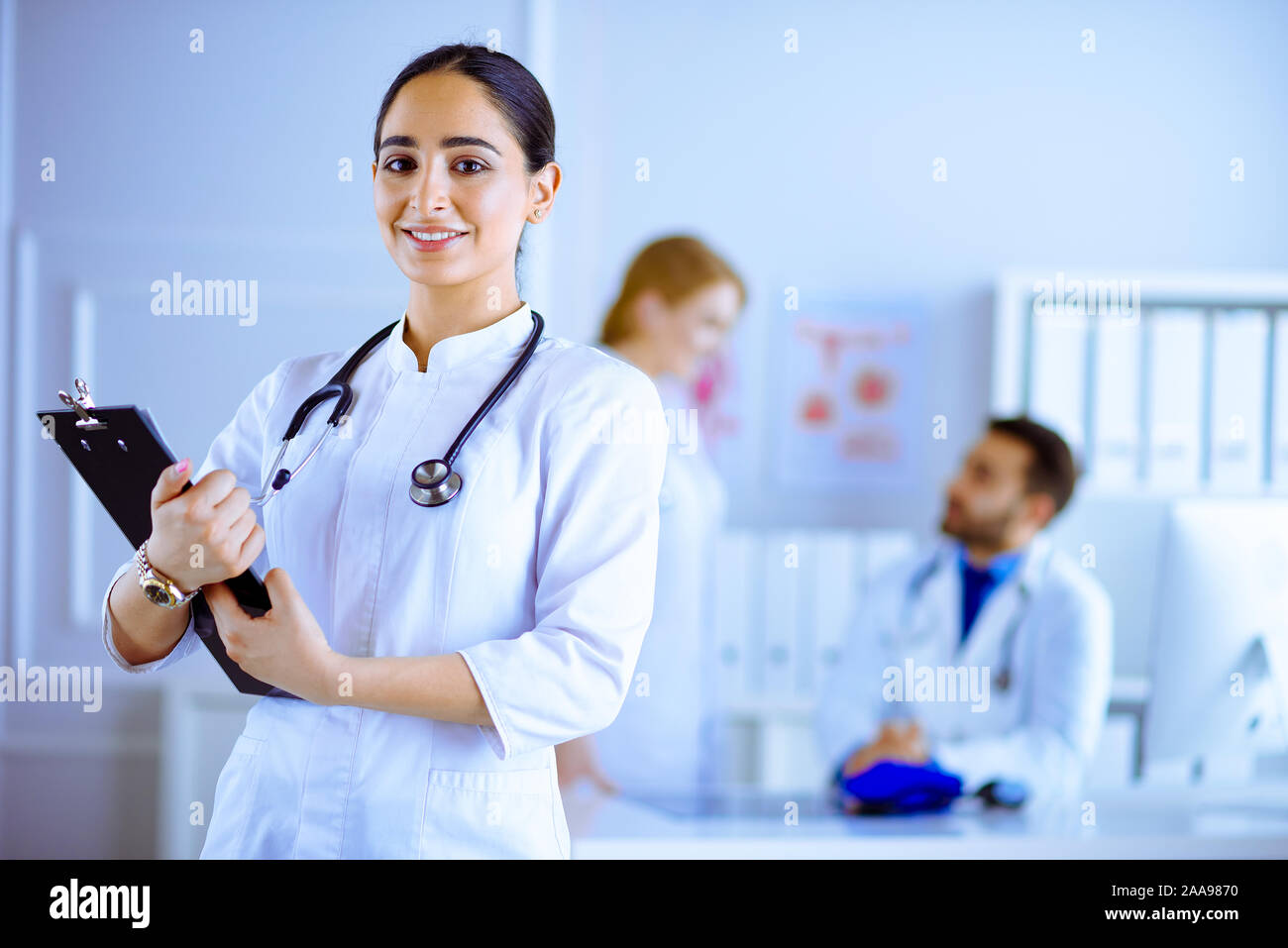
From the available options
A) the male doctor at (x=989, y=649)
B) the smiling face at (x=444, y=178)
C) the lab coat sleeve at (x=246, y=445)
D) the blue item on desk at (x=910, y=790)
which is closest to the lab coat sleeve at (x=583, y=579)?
the smiling face at (x=444, y=178)

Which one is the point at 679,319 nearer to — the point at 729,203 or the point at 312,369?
the point at 729,203

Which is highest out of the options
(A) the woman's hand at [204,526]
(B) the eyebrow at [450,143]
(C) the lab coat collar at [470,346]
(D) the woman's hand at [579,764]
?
(B) the eyebrow at [450,143]

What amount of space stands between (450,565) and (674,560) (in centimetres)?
143

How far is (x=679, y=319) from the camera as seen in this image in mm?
2242

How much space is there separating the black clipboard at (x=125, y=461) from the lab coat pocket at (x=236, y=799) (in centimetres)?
7

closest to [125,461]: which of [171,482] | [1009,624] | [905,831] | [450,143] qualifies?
[171,482]

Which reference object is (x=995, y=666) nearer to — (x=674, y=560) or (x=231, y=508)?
(x=674, y=560)

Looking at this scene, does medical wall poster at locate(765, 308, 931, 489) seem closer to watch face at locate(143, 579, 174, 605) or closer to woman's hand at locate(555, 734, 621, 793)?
woman's hand at locate(555, 734, 621, 793)

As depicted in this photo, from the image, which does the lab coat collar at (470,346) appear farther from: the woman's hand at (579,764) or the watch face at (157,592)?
the woman's hand at (579,764)

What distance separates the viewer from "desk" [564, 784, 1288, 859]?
1378 mm

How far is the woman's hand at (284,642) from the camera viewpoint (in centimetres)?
68

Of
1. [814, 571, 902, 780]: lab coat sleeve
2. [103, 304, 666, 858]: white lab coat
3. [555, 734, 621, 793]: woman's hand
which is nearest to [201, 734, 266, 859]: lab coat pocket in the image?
[103, 304, 666, 858]: white lab coat

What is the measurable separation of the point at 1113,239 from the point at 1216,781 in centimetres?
143

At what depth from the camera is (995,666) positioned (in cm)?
206
